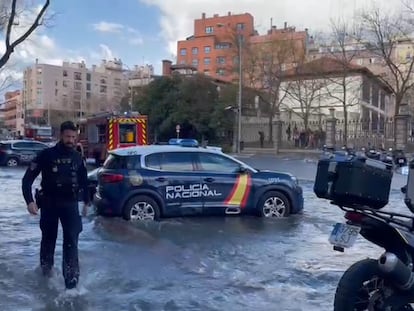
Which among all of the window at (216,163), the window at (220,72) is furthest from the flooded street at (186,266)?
the window at (220,72)

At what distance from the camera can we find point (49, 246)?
6770mm

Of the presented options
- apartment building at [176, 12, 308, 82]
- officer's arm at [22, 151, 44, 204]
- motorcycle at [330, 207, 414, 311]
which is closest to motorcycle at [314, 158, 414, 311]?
motorcycle at [330, 207, 414, 311]

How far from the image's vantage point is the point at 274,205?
465 inches

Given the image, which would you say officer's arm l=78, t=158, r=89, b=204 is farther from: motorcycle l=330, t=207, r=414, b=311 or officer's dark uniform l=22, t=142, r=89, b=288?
motorcycle l=330, t=207, r=414, b=311

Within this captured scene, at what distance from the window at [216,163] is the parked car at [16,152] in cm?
2047

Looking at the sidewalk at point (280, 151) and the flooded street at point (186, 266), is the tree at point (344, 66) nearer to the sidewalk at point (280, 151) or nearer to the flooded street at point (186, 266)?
the sidewalk at point (280, 151)

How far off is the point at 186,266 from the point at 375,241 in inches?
136

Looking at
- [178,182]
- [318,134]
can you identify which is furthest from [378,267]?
[318,134]

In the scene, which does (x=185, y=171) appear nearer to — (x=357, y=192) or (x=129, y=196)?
(x=129, y=196)

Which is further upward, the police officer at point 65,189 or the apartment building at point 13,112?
the apartment building at point 13,112

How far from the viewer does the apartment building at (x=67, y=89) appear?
370 feet

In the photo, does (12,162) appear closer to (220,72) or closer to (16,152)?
(16,152)

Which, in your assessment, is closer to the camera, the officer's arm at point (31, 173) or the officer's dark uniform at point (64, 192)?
the officer's dark uniform at point (64, 192)

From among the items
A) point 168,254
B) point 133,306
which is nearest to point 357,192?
point 133,306
